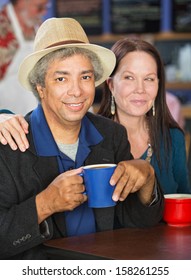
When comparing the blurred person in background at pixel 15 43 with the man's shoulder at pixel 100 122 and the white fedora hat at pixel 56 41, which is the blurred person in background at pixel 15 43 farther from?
the white fedora hat at pixel 56 41

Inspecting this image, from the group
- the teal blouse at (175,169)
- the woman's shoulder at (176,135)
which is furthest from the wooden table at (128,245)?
→ the woman's shoulder at (176,135)

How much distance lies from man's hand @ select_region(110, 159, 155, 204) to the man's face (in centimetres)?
Answer: 24

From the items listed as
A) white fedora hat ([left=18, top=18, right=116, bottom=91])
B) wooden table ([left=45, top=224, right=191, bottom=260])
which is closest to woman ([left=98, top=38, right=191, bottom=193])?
white fedora hat ([left=18, top=18, right=116, bottom=91])

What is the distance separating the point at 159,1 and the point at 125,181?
609cm

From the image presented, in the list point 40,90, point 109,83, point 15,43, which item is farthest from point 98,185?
point 15,43

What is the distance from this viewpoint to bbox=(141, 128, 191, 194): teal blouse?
2676mm

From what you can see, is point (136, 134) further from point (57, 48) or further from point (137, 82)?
point (57, 48)

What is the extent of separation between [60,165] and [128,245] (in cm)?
39

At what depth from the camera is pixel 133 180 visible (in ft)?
6.34


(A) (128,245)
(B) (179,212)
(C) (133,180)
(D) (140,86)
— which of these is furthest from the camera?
(D) (140,86)

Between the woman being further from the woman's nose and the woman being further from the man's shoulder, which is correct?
the man's shoulder

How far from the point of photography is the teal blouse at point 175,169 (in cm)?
268

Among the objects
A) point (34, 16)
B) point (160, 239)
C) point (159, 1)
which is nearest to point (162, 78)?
point (160, 239)

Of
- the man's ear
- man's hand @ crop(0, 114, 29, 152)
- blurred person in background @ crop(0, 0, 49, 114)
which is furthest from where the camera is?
blurred person in background @ crop(0, 0, 49, 114)
